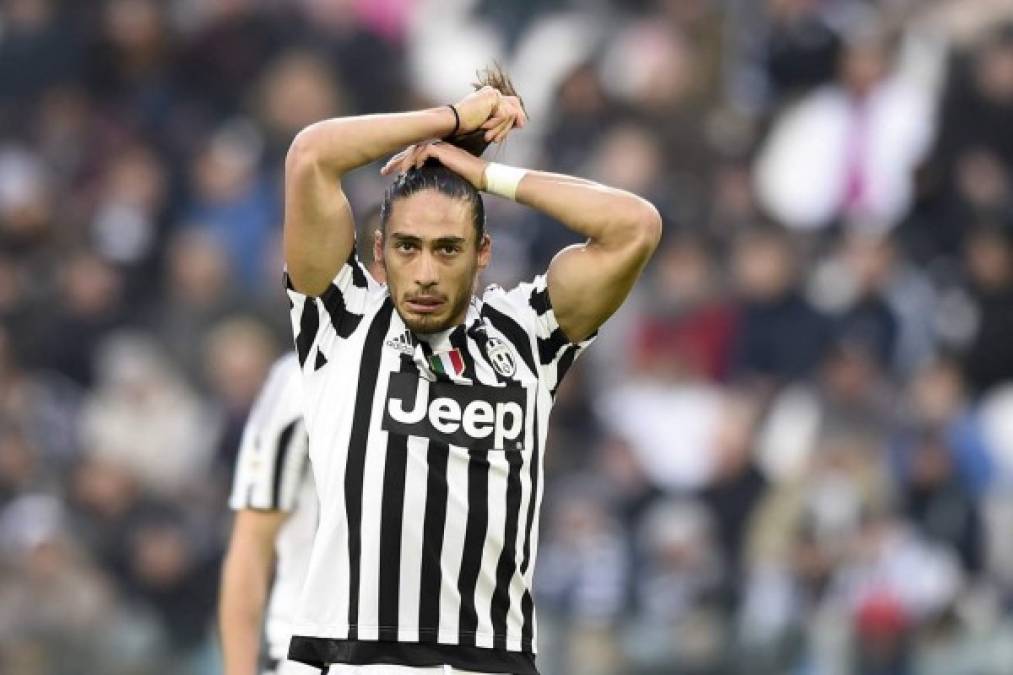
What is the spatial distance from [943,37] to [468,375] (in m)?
6.97

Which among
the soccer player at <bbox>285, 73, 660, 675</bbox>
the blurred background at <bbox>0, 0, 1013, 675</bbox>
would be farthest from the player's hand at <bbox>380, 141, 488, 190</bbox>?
the blurred background at <bbox>0, 0, 1013, 675</bbox>

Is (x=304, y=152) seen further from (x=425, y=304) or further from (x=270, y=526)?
(x=270, y=526)

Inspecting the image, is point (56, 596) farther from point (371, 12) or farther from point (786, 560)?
point (371, 12)

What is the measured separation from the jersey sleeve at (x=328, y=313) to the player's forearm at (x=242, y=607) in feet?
3.16

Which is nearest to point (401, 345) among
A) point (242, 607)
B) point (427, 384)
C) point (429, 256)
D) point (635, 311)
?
point (427, 384)

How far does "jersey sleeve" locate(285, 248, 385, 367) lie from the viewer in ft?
13.8

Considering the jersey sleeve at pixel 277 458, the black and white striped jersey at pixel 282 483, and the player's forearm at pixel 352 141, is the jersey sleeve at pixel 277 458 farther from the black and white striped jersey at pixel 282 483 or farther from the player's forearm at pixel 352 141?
the player's forearm at pixel 352 141

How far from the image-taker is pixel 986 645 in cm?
830

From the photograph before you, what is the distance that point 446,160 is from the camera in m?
4.22

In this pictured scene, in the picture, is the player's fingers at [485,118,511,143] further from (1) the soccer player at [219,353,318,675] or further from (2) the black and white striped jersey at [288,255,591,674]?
(1) the soccer player at [219,353,318,675]

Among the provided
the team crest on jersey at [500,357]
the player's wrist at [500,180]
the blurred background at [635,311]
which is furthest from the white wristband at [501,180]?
the blurred background at [635,311]

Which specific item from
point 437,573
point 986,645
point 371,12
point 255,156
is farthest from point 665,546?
point 437,573

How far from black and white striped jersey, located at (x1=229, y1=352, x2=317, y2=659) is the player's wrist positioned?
1062mm

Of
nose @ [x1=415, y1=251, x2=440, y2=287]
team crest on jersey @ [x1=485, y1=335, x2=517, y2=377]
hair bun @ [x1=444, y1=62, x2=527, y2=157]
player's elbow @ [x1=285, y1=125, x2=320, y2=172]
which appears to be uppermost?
hair bun @ [x1=444, y1=62, x2=527, y2=157]
